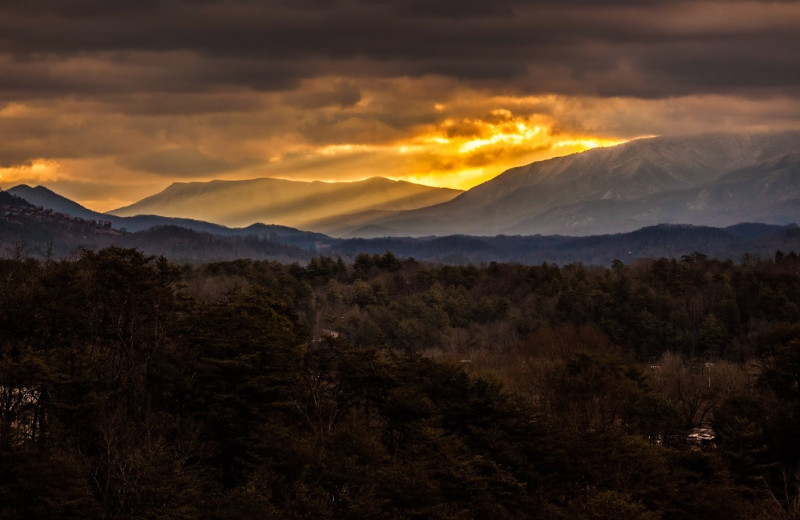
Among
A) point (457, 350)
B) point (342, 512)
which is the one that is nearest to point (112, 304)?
point (342, 512)

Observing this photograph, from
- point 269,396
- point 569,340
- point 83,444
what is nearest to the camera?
point 83,444

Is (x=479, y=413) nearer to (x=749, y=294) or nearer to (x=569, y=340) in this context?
(x=569, y=340)

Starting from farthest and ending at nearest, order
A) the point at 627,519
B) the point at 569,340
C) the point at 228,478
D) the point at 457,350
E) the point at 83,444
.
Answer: the point at 457,350 < the point at 569,340 < the point at 228,478 < the point at 83,444 < the point at 627,519

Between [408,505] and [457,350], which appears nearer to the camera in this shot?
[408,505]

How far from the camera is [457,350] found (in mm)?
141750

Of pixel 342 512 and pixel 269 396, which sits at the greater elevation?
pixel 269 396

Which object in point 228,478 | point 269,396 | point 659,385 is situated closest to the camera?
point 228,478

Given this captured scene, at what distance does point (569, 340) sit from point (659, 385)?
2504cm

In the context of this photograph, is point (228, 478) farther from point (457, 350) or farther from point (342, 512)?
point (457, 350)

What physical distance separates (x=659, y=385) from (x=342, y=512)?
57.2m

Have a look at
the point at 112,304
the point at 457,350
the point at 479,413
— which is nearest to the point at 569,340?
the point at 457,350

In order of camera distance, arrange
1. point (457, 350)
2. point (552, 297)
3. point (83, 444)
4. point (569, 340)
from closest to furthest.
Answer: point (83, 444)
point (569, 340)
point (457, 350)
point (552, 297)

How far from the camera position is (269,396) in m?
59.9

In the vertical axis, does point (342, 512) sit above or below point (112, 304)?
below
